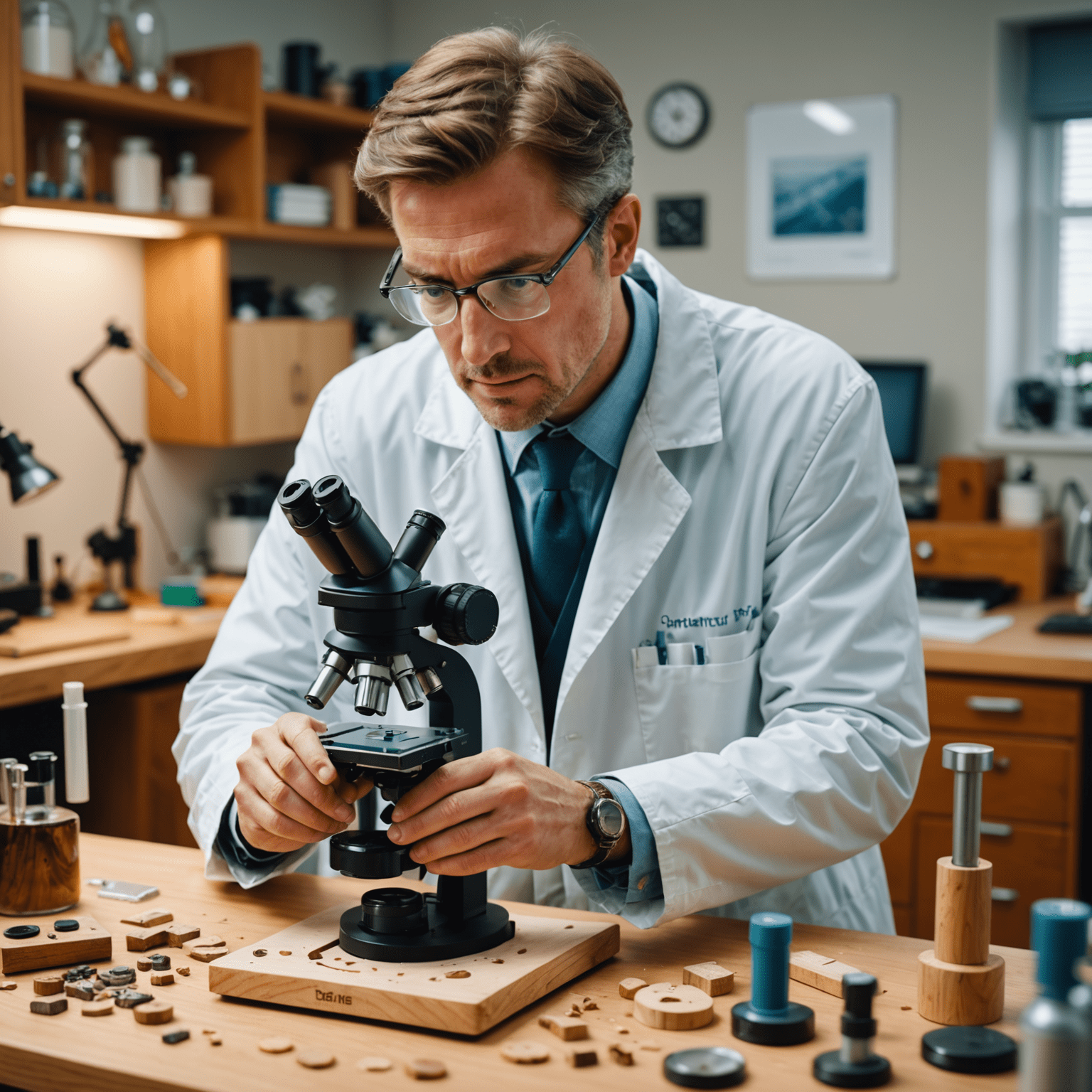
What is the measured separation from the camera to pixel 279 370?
3.95m

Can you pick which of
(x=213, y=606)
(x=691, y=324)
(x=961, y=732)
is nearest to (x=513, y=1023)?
(x=691, y=324)

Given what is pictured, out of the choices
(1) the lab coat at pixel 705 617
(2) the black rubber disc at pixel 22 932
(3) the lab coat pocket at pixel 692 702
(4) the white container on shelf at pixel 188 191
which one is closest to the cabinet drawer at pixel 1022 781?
(1) the lab coat at pixel 705 617

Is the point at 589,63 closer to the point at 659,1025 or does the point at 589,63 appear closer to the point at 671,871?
the point at 671,871

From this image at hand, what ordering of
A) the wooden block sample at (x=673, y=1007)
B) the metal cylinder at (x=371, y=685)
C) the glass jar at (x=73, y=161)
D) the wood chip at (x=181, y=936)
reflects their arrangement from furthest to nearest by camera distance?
1. the glass jar at (x=73, y=161)
2. the wood chip at (x=181, y=936)
3. the metal cylinder at (x=371, y=685)
4. the wooden block sample at (x=673, y=1007)

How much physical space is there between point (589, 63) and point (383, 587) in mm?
675

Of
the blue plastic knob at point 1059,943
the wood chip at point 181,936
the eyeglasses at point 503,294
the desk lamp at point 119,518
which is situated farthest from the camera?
the desk lamp at point 119,518

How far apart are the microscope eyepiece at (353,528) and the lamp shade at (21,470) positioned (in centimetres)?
189

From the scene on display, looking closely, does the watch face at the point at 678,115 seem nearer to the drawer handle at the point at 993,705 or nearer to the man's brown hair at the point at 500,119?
the drawer handle at the point at 993,705

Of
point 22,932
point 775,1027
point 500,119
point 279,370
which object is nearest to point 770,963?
point 775,1027

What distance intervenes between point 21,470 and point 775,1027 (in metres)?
2.29

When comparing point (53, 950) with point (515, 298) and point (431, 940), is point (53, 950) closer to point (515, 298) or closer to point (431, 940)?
point (431, 940)

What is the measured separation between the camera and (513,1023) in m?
1.14

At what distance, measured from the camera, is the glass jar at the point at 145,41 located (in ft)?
11.2

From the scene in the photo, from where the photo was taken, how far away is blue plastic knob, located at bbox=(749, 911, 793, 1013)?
1.11 metres
